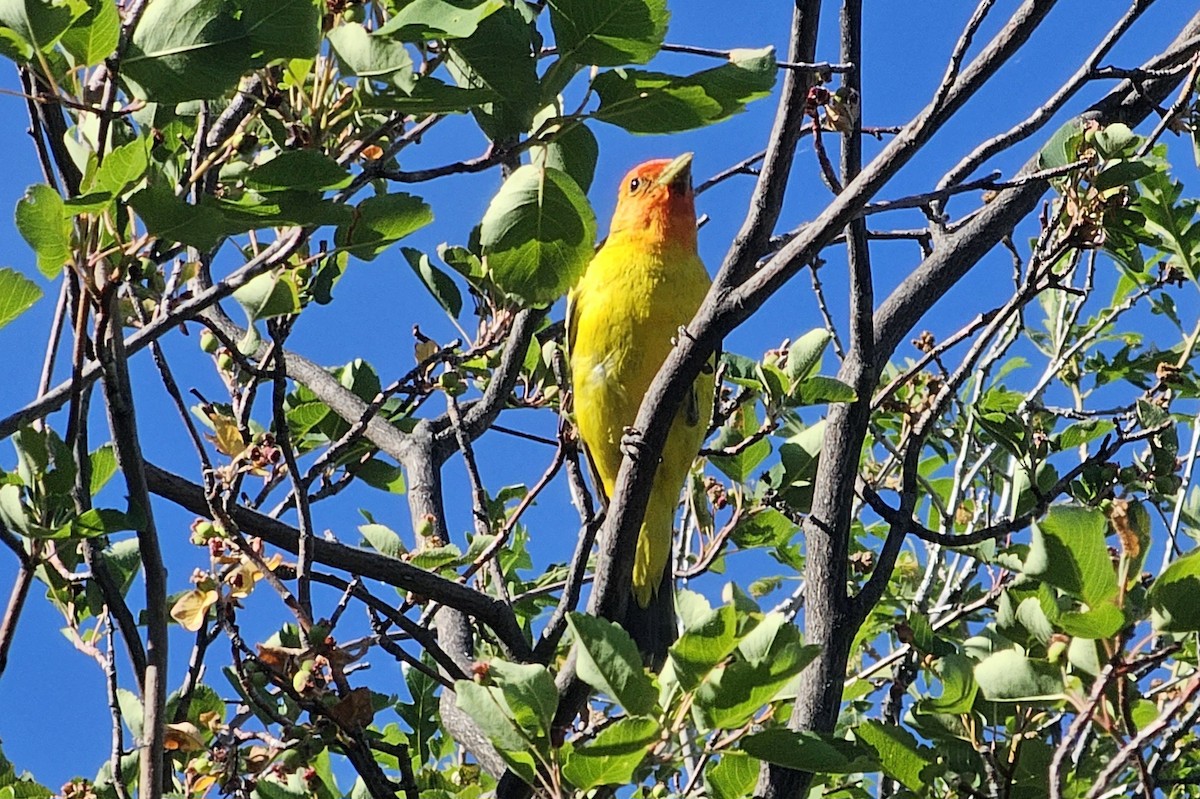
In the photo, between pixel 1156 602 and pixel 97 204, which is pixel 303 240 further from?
pixel 1156 602

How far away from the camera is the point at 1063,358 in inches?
177

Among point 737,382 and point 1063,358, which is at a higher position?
point 1063,358

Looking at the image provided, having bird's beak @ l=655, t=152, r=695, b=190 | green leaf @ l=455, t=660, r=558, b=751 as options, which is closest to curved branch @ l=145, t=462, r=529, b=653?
green leaf @ l=455, t=660, r=558, b=751

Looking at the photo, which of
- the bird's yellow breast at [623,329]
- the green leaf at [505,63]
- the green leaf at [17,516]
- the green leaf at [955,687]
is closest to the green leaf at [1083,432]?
the bird's yellow breast at [623,329]

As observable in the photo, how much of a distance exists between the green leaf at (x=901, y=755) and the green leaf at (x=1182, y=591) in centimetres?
75

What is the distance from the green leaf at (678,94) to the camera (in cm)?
202

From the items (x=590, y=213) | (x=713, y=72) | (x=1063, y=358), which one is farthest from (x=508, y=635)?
(x=1063, y=358)

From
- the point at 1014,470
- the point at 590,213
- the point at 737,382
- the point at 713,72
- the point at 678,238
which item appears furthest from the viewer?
the point at 678,238

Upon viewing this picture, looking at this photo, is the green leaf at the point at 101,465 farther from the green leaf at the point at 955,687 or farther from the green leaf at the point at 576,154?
the green leaf at the point at 955,687

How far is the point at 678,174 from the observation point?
5062mm

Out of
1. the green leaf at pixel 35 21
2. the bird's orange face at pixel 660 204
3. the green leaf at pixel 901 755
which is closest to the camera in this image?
the green leaf at pixel 35 21

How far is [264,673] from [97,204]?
3.43 feet

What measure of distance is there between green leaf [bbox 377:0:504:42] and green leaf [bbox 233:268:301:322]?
0.82 metres

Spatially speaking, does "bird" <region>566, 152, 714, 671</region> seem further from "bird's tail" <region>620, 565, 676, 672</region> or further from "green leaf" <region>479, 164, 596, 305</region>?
"green leaf" <region>479, 164, 596, 305</region>
